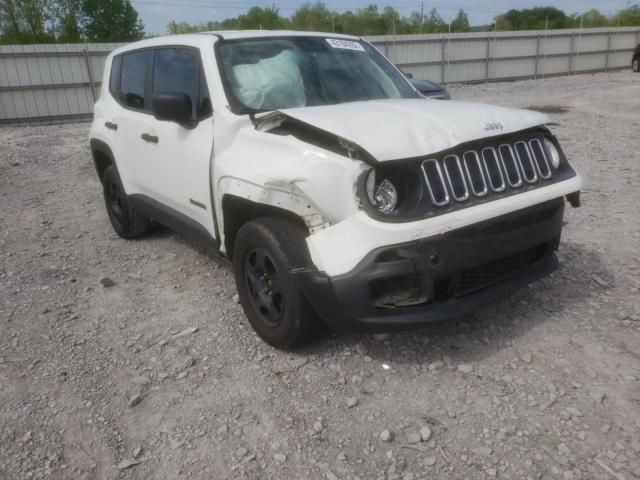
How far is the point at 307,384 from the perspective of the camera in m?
2.88

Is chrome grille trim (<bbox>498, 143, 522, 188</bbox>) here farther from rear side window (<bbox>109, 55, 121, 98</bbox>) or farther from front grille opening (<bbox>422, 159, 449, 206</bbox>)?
rear side window (<bbox>109, 55, 121, 98</bbox>)

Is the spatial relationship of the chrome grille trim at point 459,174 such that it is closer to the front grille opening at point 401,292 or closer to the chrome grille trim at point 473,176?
the chrome grille trim at point 473,176

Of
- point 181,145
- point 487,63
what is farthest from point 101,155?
point 487,63

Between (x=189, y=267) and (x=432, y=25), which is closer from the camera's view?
(x=189, y=267)

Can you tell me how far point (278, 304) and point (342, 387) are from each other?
0.59m

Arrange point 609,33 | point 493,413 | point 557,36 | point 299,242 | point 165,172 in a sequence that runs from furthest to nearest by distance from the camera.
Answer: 1. point 609,33
2. point 557,36
3. point 165,172
4. point 299,242
5. point 493,413

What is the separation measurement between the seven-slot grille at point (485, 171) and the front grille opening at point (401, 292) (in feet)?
1.25

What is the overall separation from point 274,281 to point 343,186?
74 cm

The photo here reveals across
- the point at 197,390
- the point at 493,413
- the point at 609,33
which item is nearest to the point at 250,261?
the point at 197,390

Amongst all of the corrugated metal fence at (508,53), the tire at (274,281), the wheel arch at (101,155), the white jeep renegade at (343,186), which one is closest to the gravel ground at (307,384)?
the tire at (274,281)

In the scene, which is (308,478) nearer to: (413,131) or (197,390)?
(197,390)

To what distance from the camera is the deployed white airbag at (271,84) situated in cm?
337

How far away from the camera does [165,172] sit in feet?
13.0

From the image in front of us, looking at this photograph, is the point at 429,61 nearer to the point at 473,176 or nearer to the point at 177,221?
the point at 177,221
